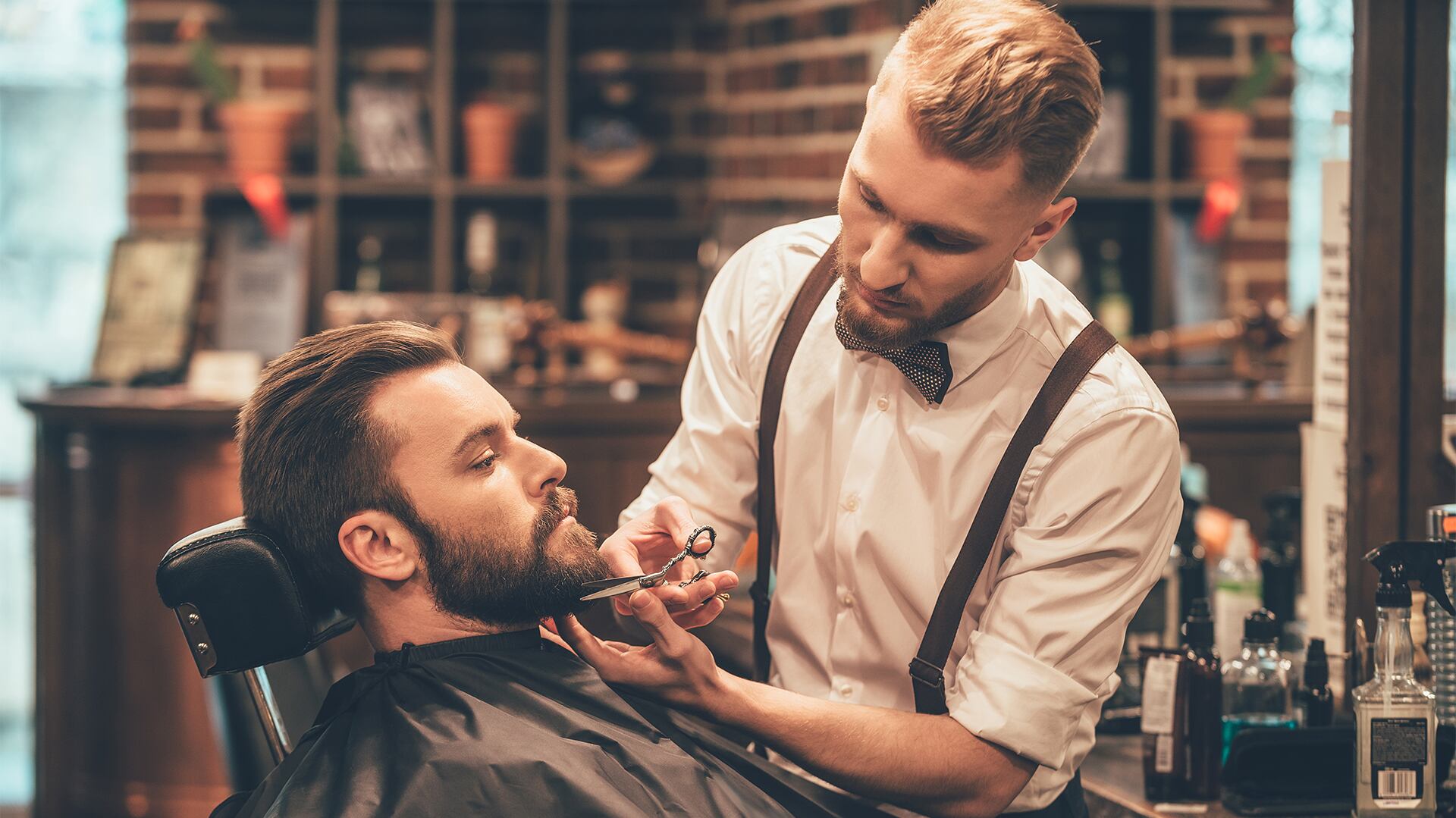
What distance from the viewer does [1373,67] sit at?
1820 millimetres

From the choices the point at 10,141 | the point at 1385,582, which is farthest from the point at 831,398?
the point at 10,141

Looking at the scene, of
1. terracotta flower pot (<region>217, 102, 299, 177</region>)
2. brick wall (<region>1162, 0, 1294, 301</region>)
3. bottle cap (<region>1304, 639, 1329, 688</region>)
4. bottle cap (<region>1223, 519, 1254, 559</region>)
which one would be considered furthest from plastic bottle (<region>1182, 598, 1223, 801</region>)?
terracotta flower pot (<region>217, 102, 299, 177</region>)

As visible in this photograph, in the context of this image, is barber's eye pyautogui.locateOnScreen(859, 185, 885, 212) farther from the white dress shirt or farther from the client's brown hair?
the client's brown hair

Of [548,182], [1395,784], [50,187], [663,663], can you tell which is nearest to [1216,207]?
[548,182]

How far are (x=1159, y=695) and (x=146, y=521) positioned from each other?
261 cm

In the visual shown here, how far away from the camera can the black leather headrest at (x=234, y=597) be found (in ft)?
4.54

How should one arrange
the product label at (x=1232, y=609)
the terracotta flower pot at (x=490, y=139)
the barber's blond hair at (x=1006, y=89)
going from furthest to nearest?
the terracotta flower pot at (x=490, y=139)
the product label at (x=1232, y=609)
the barber's blond hair at (x=1006, y=89)

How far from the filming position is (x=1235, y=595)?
7.01 ft

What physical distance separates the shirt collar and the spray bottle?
485 mm

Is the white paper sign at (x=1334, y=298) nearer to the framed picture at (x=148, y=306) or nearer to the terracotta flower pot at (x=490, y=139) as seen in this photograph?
the terracotta flower pot at (x=490, y=139)

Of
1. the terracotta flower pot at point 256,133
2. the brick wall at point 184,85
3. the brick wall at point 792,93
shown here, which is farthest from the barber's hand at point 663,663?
the brick wall at point 184,85

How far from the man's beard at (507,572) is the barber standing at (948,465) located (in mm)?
57

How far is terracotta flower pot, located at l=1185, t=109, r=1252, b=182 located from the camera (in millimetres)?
3943

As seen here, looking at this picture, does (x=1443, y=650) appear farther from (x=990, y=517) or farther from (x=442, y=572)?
(x=442, y=572)
